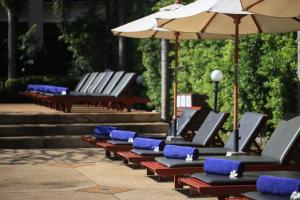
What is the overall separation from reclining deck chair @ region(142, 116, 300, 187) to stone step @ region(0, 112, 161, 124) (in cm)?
743

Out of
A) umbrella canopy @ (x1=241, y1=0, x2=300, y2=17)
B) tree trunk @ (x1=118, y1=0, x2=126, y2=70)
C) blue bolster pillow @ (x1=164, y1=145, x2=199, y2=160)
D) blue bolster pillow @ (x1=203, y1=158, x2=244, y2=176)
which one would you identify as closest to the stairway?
Result: blue bolster pillow @ (x1=164, y1=145, x2=199, y2=160)

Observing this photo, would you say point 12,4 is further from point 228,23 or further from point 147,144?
point 147,144

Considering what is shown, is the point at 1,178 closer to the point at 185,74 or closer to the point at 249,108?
the point at 249,108

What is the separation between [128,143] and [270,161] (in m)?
3.82

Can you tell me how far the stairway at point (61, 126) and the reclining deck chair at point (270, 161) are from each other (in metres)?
6.29

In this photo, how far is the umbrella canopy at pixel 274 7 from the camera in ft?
32.1

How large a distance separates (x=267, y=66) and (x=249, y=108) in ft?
4.62

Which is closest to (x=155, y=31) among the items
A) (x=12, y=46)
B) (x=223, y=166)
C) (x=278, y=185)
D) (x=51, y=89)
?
(x=223, y=166)

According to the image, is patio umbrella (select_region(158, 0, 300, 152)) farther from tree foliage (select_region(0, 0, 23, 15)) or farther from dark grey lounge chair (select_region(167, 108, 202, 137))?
tree foliage (select_region(0, 0, 23, 15))

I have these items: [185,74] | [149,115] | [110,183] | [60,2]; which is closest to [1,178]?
[110,183]

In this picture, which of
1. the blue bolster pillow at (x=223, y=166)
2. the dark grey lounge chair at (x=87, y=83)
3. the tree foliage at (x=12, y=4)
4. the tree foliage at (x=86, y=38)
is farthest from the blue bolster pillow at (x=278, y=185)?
the tree foliage at (x=86, y=38)

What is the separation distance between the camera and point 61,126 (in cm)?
1762

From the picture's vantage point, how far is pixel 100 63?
92.9ft

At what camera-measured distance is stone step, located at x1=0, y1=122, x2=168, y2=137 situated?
1734cm
